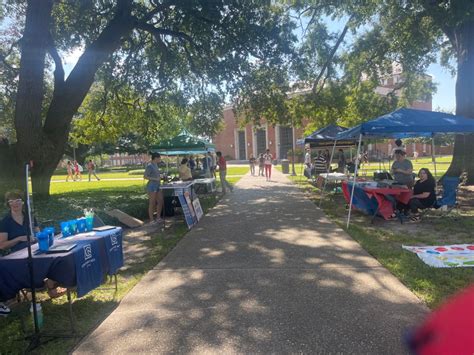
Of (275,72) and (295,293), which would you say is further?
(275,72)

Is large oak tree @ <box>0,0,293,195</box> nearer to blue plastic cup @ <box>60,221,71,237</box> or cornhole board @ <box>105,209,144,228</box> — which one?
cornhole board @ <box>105,209,144,228</box>

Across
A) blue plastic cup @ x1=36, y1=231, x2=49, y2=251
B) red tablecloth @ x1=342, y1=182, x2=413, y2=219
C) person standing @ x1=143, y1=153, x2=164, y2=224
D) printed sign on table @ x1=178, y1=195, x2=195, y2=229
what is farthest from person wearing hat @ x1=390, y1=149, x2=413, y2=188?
blue plastic cup @ x1=36, y1=231, x2=49, y2=251

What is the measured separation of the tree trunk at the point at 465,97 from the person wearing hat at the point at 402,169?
6806 mm

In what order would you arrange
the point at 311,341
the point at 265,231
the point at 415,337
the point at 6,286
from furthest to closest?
the point at 265,231
the point at 6,286
the point at 311,341
the point at 415,337

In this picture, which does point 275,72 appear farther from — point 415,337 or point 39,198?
point 415,337

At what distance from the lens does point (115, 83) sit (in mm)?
18562

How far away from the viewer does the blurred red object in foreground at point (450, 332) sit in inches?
38.9

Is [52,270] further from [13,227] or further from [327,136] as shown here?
[327,136]

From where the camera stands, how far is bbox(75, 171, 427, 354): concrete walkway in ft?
11.7

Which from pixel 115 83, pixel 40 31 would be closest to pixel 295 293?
pixel 40 31

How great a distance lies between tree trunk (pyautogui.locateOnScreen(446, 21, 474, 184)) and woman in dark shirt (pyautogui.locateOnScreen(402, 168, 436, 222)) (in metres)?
7.69

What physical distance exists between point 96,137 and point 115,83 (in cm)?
1172

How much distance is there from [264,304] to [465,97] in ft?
49.0

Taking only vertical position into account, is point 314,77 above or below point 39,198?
above
